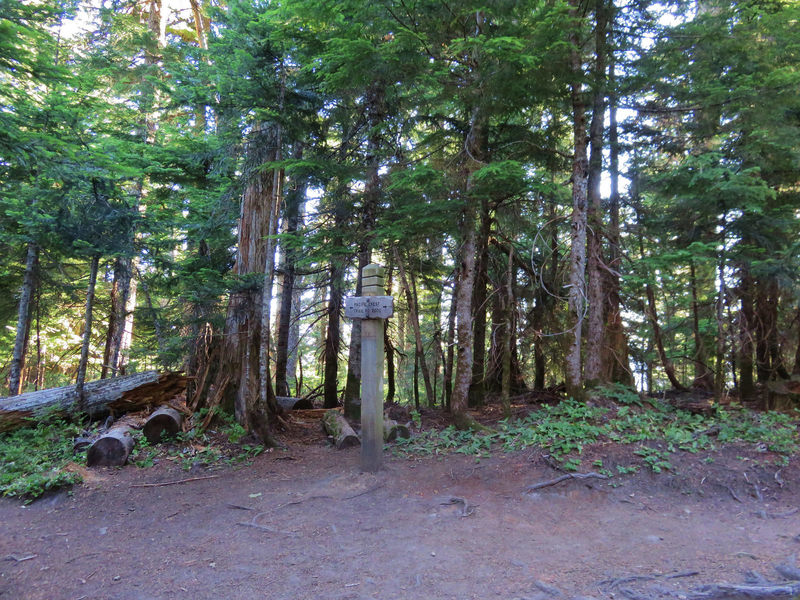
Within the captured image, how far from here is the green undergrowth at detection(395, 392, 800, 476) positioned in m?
6.49

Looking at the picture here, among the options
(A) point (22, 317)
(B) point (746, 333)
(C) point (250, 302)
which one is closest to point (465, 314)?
(C) point (250, 302)

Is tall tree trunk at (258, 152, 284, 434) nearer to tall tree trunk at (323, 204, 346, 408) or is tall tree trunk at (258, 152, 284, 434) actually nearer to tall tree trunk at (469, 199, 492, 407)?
tall tree trunk at (323, 204, 346, 408)

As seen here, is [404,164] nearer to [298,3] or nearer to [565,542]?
[298,3]

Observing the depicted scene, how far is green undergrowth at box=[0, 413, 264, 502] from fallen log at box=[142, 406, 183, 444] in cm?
13

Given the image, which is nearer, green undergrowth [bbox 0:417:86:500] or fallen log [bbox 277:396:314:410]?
green undergrowth [bbox 0:417:86:500]

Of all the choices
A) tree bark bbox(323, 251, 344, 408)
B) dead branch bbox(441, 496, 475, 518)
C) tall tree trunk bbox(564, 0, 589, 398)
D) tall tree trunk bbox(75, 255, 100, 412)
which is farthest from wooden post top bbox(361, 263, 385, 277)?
tall tree trunk bbox(75, 255, 100, 412)

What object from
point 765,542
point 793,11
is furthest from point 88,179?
point 793,11

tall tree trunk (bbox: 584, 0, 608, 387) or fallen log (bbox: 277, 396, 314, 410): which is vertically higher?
tall tree trunk (bbox: 584, 0, 608, 387)

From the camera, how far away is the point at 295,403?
11844 mm

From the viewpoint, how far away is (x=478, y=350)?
39.6ft

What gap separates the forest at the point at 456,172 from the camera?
7688mm

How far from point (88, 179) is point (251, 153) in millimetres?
2986

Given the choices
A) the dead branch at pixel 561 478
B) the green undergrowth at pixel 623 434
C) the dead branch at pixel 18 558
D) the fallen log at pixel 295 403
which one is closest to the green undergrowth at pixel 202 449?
the dead branch at pixel 18 558

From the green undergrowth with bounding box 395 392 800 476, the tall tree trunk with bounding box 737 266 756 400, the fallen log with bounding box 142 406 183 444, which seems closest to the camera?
the green undergrowth with bounding box 395 392 800 476
